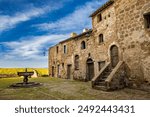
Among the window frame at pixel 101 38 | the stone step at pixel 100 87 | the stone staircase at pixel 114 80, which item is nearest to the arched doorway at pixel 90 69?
the window frame at pixel 101 38

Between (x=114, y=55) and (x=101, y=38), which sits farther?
(x=101, y=38)

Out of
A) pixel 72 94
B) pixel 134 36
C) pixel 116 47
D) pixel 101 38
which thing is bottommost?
pixel 72 94

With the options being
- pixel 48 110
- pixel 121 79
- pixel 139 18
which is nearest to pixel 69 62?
pixel 121 79

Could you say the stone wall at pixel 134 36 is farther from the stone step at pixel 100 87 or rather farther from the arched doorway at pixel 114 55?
the stone step at pixel 100 87

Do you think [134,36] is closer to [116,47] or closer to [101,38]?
[116,47]

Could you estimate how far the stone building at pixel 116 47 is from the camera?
9.09 meters

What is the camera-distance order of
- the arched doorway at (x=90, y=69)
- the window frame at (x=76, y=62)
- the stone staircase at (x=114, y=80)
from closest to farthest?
the stone staircase at (x=114, y=80), the arched doorway at (x=90, y=69), the window frame at (x=76, y=62)

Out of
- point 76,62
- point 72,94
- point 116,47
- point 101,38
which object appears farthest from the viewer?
point 76,62

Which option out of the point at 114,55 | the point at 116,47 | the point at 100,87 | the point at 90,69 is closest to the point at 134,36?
the point at 116,47

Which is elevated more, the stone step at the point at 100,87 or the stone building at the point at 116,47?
the stone building at the point at 116,47

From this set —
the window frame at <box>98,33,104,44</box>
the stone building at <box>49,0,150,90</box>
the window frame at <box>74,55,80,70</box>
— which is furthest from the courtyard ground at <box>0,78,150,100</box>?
the window frame at <box>74,55,80,70</box>

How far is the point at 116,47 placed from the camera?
11859 millimetres

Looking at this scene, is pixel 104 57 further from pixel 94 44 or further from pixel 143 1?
pixel 143 1

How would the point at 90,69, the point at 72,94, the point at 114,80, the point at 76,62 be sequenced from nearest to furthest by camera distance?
the point at 72,94 → the point at 114,80 → the point at 90,69 → the point at 76,62
